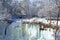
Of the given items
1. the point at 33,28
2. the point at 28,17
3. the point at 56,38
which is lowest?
the point at 56,38

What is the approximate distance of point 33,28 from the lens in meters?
3.65

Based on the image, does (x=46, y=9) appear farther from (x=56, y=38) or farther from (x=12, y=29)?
(x=12, y=29)

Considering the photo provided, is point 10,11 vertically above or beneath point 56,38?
above

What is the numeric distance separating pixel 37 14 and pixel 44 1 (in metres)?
0.35

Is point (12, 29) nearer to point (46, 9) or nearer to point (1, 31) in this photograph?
point (1, 31)

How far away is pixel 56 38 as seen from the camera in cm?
356

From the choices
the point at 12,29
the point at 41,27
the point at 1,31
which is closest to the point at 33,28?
the point at 41,27

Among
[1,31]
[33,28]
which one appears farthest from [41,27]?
[1,31]

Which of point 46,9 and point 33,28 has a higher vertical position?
point 46,9

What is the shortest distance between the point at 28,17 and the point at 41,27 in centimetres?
39

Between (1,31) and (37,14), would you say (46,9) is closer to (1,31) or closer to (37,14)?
(37,14)

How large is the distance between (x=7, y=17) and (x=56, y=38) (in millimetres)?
1254

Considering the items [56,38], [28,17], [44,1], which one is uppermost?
[44,1]

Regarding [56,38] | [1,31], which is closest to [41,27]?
[56,38]
